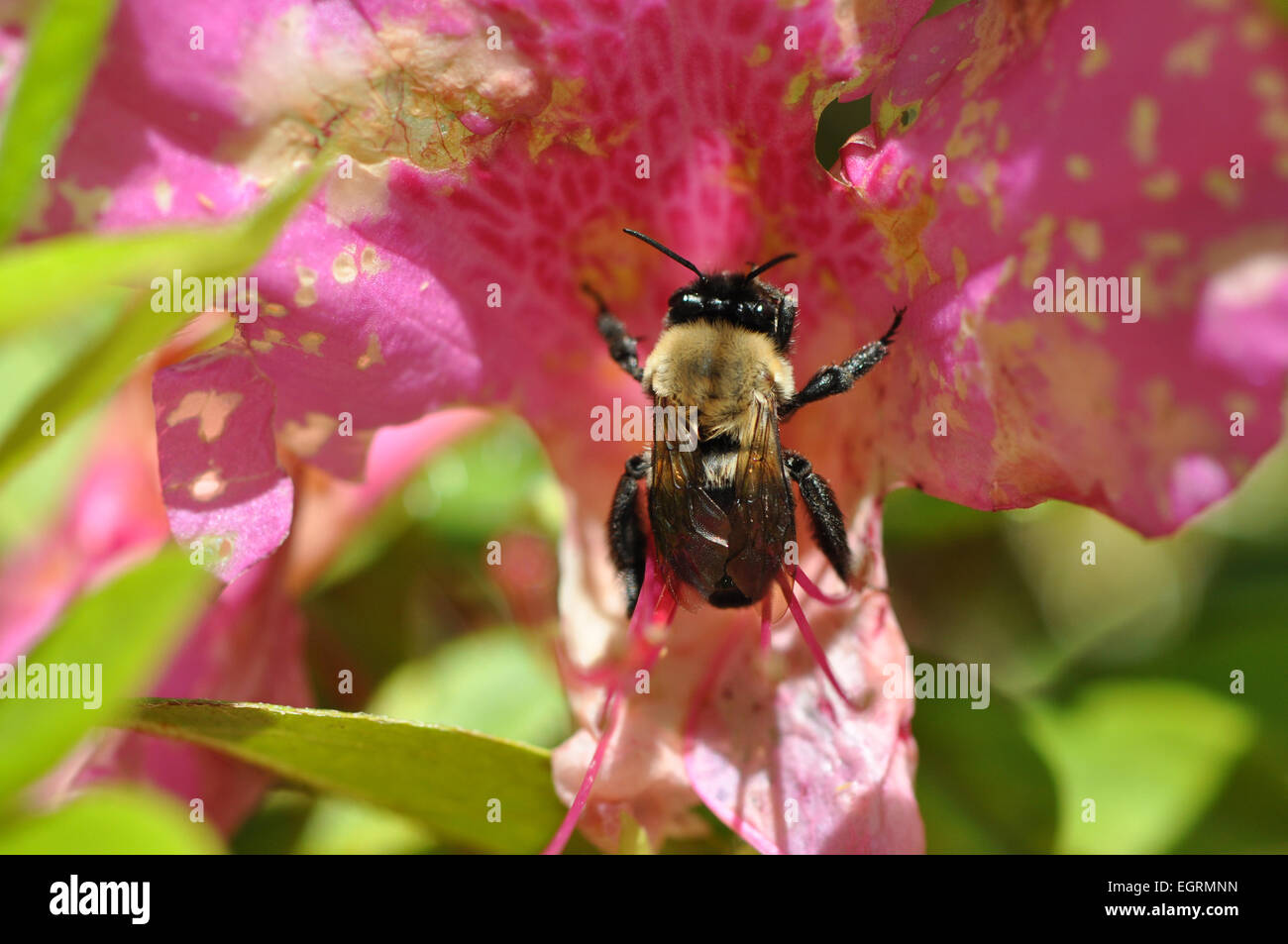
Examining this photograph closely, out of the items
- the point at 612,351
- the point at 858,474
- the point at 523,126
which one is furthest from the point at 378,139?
the point at 858,474

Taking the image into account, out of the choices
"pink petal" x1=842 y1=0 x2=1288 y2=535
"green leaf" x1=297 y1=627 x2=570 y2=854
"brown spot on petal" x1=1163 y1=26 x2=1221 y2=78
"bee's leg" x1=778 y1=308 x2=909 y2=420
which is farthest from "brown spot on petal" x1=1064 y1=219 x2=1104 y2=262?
"green leaf" x1=297 y1=627 x2=570 y2=854

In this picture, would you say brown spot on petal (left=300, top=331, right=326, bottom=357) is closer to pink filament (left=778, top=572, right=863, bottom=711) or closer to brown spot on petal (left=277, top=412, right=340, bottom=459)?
brown spot on petal (left=277, top=412, right=340, bottom=459)

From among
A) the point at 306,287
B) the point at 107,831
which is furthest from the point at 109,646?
the point at 306,287

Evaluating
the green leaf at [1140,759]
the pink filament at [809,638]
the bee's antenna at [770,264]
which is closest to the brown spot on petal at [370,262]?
the bee's antenna at [770,264]

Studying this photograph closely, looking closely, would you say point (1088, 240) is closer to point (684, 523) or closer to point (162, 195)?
point (684, 523)

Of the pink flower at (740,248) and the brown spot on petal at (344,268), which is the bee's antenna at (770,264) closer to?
the pink flower at (740,248)

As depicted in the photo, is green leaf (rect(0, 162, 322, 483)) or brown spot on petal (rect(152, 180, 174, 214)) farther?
brown spot on petal (rect(152, 180, 174, 214))
